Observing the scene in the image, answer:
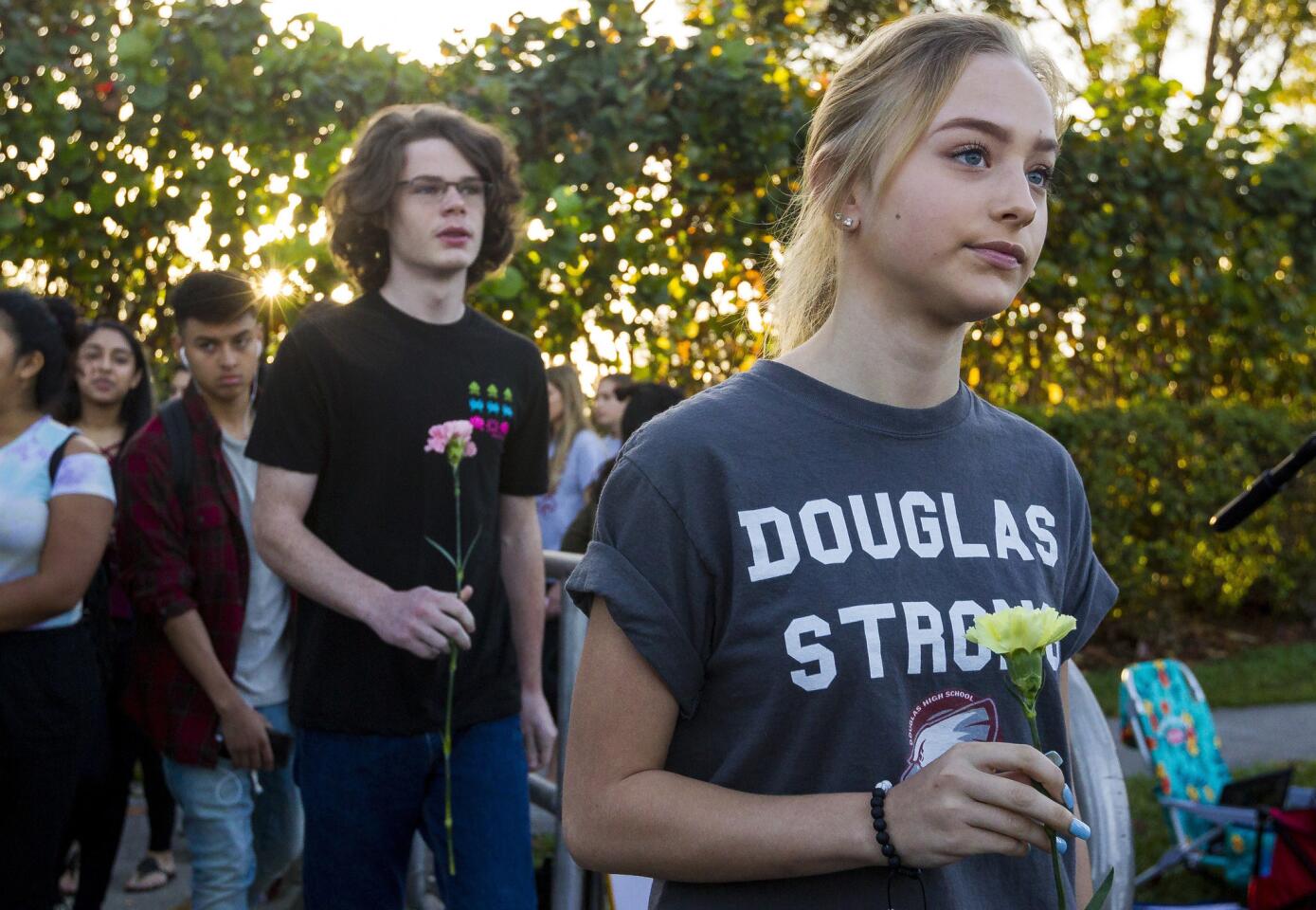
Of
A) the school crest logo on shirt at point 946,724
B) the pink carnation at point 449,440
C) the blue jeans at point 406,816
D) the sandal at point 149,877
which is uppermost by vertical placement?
the pink carnation at point 449,440

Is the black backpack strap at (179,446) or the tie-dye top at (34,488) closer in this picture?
the tie-dye top at (34,488)

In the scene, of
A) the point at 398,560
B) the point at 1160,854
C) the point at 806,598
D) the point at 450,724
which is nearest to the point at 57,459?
the point at 398,560

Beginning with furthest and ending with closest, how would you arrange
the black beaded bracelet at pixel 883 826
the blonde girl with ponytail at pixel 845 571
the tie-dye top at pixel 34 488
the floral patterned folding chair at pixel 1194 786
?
the floral patterned folding chair at pixel 1194 786 < the tie-dye top at pixel 34 488 < the blonde girl with ponytail at pixel 845 571 < the black beaded bracelet at pixel 883 826

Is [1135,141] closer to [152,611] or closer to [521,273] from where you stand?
[521,273]

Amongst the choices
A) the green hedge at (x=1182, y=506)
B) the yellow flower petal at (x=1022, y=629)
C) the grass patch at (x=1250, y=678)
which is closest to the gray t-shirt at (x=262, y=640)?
the yellow flower petal at (x=1022, y=629)

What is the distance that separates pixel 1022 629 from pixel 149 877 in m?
4.72

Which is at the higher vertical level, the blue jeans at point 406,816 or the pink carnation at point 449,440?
the pink carnation at point 449,440

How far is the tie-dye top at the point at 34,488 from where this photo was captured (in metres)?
3.31

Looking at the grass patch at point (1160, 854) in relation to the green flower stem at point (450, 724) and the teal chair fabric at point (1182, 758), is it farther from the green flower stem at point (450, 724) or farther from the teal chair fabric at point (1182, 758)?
the green flower stem at point (450, 724)

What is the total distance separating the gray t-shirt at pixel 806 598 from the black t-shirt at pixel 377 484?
4.55 feet

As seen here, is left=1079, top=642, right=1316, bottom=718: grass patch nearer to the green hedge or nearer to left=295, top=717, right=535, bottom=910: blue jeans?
the green hedge

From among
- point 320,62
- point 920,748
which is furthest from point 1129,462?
point 920,748

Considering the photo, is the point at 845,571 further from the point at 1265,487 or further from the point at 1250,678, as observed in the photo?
the point at 1250,678

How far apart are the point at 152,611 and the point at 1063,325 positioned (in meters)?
7.51
